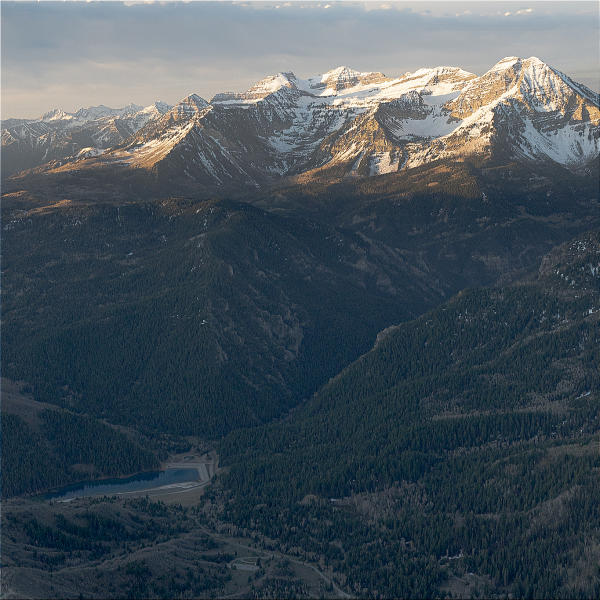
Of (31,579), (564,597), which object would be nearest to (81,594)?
(31,579)

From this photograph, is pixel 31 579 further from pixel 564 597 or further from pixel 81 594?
pixel 564 597

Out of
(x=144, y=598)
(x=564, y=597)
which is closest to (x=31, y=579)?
(x=144, y=598)

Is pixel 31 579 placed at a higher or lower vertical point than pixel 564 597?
higher

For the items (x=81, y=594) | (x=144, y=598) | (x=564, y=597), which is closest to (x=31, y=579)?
(x=81, y=594)

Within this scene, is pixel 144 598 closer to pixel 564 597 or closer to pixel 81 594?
pixel 81 594

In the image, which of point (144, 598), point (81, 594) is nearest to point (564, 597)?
point (144, 598)
